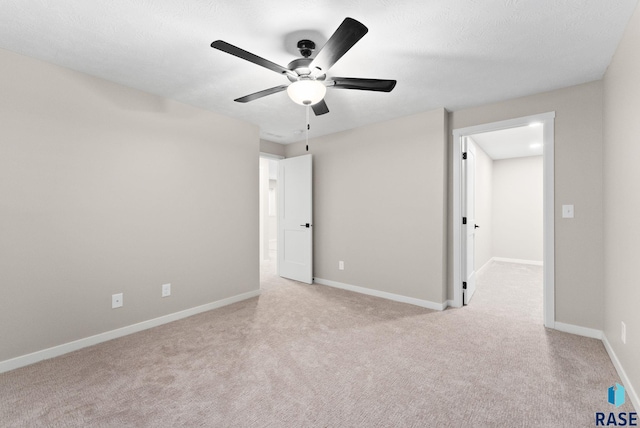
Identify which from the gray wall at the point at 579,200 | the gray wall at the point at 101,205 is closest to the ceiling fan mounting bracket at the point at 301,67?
the gray wall at the point at 101,205

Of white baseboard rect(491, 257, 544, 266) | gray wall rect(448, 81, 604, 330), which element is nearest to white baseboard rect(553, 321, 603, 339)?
gray wall rect(448, 81, 604, 330)

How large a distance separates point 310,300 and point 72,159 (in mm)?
2814

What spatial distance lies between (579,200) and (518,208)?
14.0 ft

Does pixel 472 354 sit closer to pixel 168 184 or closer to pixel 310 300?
pixel 310 300

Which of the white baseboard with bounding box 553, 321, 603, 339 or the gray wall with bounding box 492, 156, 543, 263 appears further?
the gray wall with bounding box 492, 156, 543, 263

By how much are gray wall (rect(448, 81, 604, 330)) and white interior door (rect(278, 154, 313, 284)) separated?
9.84 ft

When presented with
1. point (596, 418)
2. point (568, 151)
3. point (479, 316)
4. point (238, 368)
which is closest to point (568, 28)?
point (568, 151)

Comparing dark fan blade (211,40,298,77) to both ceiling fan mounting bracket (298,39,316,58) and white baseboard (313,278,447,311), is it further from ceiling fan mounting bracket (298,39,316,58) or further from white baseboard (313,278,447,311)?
white baseboard (313,278,447,311)

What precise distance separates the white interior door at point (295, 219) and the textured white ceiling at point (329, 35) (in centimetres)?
190

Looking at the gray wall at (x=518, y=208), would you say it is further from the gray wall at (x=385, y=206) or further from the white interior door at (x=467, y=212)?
the gray wall at (x=385, y=206)

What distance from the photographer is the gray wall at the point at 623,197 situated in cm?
174

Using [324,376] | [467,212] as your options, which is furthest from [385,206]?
[324,376]

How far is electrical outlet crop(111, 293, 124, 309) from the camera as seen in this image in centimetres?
271

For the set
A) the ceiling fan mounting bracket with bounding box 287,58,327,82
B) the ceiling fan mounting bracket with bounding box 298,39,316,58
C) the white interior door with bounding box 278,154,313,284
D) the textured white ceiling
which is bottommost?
the white interior door with bounding box 278,154,313,284
